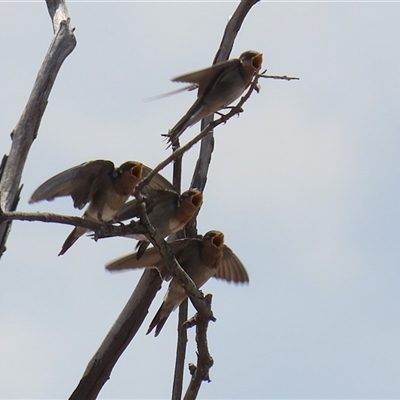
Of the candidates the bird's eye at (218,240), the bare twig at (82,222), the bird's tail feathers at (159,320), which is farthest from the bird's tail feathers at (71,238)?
the bare twig at (82,222)

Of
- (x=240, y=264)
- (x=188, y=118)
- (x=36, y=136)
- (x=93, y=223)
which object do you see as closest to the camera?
Answer: (x=93, y=223)

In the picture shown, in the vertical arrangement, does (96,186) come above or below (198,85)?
below

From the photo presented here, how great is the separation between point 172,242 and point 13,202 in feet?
5.94

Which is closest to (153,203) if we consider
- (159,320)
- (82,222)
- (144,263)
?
(144,263)

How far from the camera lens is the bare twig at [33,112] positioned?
13.1ft

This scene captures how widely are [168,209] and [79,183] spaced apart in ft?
2.19

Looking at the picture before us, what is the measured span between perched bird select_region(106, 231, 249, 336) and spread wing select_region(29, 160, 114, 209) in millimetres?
552

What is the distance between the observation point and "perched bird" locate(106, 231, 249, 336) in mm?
5340

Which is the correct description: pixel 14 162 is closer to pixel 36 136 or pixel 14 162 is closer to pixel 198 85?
pixel 36 136

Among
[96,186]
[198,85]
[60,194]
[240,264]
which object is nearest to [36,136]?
[60,194]

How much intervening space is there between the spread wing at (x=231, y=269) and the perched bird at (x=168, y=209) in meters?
0.82

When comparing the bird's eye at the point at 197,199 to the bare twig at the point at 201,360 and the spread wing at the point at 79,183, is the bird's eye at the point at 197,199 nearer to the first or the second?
the spread wing at the point at 79,183

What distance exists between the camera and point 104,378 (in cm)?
497

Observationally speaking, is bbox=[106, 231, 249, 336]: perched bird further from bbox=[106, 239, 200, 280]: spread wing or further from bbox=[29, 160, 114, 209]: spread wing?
bbox=[29, 160, 114, 209]: spread wing
